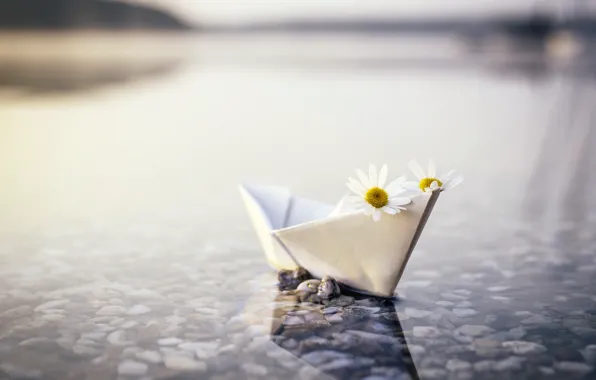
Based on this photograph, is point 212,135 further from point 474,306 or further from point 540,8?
point 540,8

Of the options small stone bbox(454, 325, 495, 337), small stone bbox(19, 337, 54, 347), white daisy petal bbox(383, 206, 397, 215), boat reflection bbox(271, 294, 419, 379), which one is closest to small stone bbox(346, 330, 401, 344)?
boat reflection bbox(271, 294, 419, 379)

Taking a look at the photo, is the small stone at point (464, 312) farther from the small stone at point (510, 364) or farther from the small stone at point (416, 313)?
the small stone at point (510, 364)

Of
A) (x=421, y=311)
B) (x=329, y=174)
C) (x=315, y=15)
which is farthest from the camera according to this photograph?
(x=315, y=15)

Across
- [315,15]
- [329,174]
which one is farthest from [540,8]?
[329,174]

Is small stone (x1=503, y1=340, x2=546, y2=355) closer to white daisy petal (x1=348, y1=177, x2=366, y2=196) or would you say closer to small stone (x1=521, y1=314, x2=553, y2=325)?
small stone (x1=521, y1=314, x2=553, y2=325)

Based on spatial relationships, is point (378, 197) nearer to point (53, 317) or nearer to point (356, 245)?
point (356, 245)

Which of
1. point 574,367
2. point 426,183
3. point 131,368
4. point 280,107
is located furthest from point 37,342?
point 280,107

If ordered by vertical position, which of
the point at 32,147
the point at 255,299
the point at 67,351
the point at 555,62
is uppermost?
the point at 555,62

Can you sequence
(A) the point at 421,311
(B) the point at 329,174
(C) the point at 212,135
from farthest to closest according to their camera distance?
(C) the point at 212,135, (B) the point at 329,174, (A) the point at 421,311
